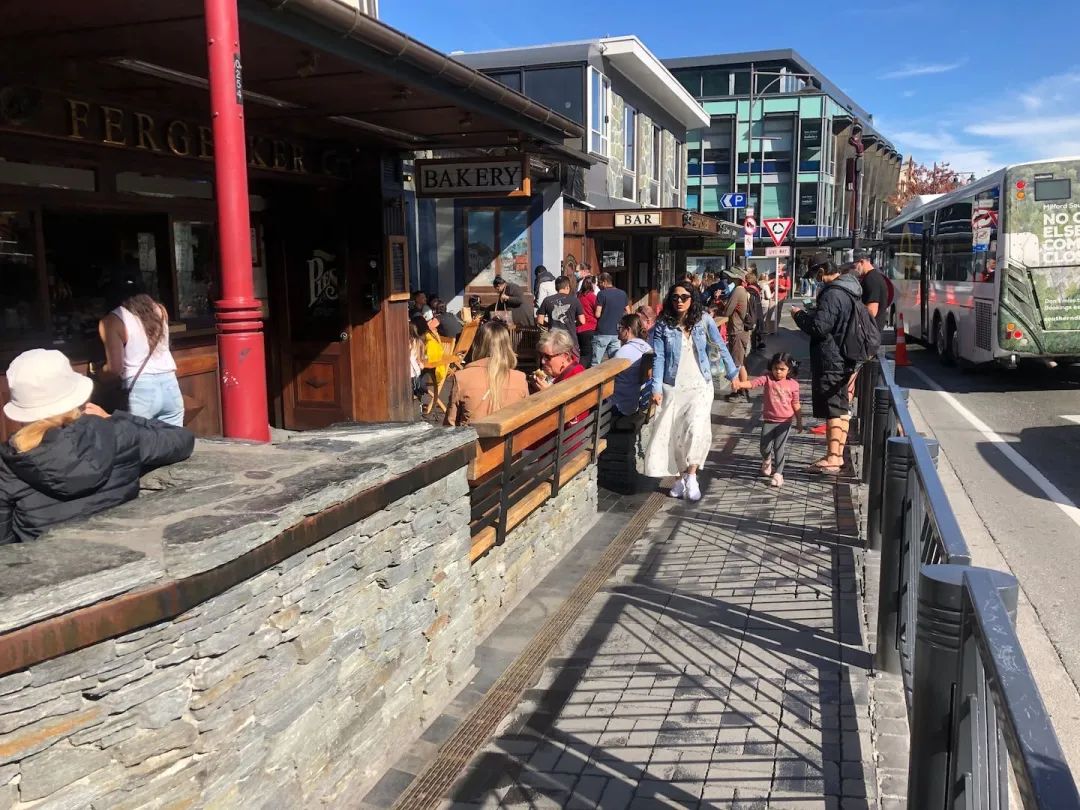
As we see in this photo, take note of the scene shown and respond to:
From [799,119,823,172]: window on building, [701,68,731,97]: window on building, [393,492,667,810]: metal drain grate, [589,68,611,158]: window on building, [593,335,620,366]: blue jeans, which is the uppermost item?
[701,68,731,97]: window on building

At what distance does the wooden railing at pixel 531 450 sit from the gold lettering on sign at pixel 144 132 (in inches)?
128

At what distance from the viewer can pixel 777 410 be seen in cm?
806

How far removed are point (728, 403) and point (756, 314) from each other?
3.77m

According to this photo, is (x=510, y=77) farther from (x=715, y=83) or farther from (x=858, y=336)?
(x=715, y=83)

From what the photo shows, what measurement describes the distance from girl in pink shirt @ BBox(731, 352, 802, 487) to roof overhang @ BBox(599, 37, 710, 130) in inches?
545

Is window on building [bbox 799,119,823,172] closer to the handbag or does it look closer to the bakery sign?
the bakery sign

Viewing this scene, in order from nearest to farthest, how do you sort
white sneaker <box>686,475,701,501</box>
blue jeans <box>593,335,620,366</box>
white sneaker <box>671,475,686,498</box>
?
white sneaker <box>686,475,701,501</box> < white sneaker <box>671,475,686,498</box> < blue jeans <box>593,335,620,366</box>

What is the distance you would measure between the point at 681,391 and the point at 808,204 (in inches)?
2266

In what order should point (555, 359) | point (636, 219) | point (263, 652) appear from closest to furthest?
1. point (263, 652)
2. point (555, 359)
3. point (636, 219)

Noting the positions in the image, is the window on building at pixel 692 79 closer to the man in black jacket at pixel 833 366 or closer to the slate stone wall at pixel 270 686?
the man in black jacket at pixel 833 366

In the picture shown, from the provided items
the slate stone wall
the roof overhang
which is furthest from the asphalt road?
the roof overhang

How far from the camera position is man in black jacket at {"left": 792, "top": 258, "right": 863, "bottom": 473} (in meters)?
8.31

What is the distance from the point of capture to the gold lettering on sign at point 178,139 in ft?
21.5

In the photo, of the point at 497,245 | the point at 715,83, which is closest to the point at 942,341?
the point at 497,245
